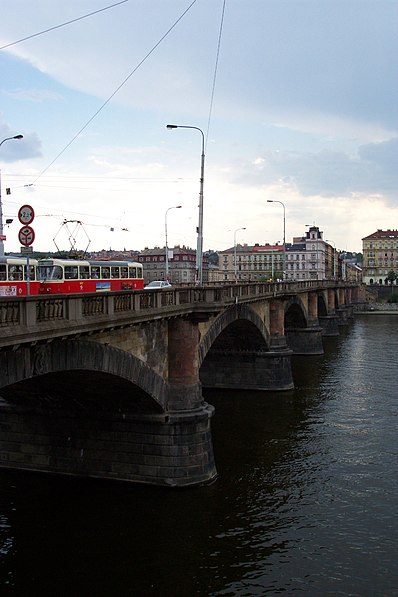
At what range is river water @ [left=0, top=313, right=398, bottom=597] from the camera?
17719mm

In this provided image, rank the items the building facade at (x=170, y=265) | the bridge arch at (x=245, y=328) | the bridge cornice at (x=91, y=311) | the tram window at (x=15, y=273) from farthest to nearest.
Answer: the building facade at (x=170, y=265) → the bridge arch at (x=245, y=328) → the tram window at (x=15, y=273) → the bridge cornice at (x=91, y=311)

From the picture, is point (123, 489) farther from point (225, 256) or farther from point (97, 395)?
→ point (225, 256)

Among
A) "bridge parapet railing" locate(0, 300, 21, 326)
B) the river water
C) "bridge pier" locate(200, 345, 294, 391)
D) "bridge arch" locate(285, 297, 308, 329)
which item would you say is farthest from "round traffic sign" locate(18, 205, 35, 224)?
"bridge arch" locate(285, 297, 308, 329)

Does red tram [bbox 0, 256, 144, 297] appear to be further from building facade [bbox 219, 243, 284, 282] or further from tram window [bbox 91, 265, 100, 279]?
building facade [bbox 219, 243, 284, 282]

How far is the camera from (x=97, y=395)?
77.2 ft

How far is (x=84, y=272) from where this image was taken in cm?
3303

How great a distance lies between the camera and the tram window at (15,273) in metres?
26.3

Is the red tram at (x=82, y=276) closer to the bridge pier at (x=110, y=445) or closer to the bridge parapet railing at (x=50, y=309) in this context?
the bridge pier at (x=110, y=445)

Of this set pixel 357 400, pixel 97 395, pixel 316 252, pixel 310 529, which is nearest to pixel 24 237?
pixel 97 395

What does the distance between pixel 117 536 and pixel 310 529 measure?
657 cm

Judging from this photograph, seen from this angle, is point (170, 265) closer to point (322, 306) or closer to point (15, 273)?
point (322, 306)

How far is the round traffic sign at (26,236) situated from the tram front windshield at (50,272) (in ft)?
53.0

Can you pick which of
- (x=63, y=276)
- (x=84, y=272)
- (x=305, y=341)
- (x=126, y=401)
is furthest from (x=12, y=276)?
(x=305, y=341)

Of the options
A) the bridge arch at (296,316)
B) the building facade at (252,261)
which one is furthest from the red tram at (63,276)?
the building facade at (252,261)
